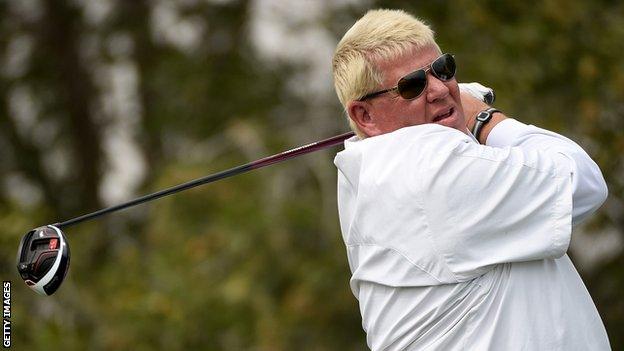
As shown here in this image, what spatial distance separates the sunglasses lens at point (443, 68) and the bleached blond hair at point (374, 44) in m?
0.05

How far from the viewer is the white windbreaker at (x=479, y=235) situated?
2.33 meters

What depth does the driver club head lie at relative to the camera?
2.82 m

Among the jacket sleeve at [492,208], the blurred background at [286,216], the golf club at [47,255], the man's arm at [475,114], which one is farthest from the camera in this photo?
the blurred background at [286,216]

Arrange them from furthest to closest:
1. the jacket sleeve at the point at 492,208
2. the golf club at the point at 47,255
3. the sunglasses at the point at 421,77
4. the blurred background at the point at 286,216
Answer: the blurred background at the point at 286,216
the golf club at the point at 47,255
the sunglasses at the point at 421,77
the jacket sleeve at the point at 492,208

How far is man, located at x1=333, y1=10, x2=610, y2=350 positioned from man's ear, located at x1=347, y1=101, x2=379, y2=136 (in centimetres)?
8

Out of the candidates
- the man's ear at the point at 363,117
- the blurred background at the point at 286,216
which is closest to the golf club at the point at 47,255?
the man's ear at the point at 363,117

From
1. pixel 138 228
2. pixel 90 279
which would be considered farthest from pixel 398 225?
pixel 138 228

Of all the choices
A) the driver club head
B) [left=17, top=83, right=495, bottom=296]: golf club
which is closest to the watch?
[left=17, top=83, right=495, bottom=296]: golf club

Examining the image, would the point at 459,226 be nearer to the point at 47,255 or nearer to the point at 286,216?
the point at 47,255

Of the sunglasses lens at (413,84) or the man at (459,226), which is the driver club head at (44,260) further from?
the sunglasses lens at (413,84)

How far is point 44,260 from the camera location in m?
2.83

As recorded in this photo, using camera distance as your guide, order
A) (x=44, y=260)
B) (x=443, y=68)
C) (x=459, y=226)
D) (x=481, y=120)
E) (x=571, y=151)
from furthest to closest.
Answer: (x=44, y=260)
(x=481, y=120)
(x=443, y=68)
(x=571, y=151)
(x=459, y=226)

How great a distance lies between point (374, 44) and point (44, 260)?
97 cm

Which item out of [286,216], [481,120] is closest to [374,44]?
[481,120]
